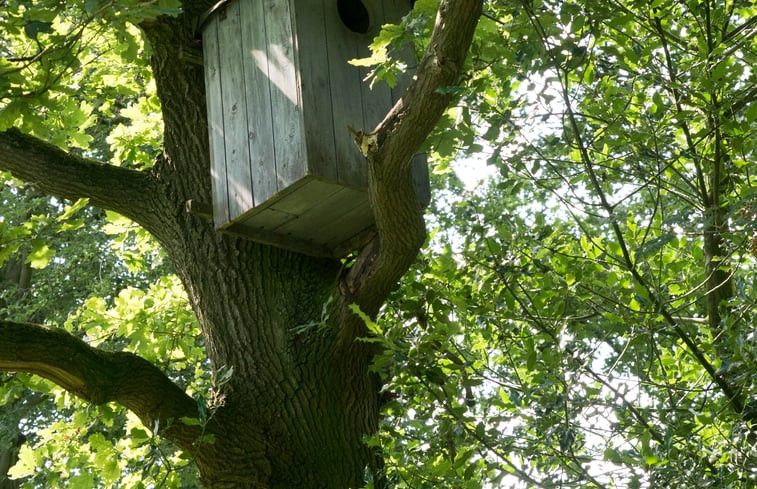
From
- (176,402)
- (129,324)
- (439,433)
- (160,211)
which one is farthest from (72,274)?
(439,433)

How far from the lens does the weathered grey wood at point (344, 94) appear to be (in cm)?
363

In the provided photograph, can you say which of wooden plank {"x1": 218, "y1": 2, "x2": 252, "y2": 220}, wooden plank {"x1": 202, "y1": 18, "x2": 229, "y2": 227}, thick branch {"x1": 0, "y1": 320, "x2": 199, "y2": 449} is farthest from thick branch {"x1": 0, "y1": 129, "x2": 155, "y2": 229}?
thick branch {"x1": 0, "y1": 320, "x2": 199, "y2": 449}

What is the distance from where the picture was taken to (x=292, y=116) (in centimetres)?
361

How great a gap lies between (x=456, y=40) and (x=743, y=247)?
1.00 metres

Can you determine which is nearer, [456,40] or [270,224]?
[456,40]

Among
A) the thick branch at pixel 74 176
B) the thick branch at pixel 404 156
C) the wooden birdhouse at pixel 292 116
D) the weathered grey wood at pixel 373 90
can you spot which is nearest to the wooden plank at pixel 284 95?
the wooden birdhouse at pixel 292 116

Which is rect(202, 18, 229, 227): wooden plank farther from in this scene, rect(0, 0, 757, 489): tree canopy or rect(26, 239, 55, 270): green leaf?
rect(26, 239, 55, 270): green leaf

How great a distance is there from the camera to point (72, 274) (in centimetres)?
1012

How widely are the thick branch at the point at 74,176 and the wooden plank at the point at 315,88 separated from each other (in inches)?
37.2

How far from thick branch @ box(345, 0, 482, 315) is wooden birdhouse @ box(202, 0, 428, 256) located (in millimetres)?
299

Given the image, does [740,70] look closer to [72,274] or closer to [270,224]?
[270,224]

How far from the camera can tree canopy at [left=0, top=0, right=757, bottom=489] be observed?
9.48ft

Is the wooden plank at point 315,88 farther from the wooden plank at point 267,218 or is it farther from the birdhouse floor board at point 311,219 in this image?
the wooden plank at point 267,218

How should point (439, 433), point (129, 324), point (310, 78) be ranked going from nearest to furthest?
1. point (439, 433)
2. point (310, 78)
3. point (129, 324)
